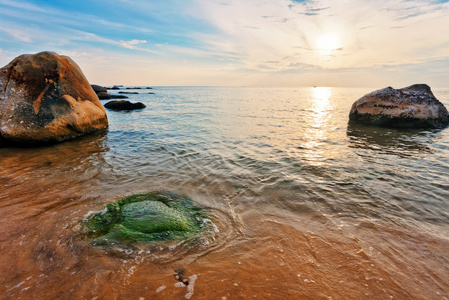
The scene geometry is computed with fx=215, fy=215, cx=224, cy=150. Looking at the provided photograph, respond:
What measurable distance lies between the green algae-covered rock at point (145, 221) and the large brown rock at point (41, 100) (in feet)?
20.6

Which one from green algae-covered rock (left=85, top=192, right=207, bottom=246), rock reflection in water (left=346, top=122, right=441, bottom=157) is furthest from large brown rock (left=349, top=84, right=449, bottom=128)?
green algae-covered rock (left=85, top=192, right=207, bottom=246)

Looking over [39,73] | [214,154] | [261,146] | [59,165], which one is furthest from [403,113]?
[39,73]

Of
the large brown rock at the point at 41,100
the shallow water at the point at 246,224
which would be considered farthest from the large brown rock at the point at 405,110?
the large brown rock at the point at 41,100

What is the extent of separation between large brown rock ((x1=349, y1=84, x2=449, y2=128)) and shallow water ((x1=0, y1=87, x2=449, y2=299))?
15.8 ft

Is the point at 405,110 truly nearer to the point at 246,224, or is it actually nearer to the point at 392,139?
the point at 392,139

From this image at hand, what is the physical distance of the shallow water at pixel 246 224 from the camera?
249 centimetres

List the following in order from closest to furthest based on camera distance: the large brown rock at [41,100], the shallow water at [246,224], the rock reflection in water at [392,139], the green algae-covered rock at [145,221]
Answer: the shallow water at [246,224]
the green algae-covered rock at [145,221]
the large brown rock at [41,100]
the rock reflection in water at [392,139]

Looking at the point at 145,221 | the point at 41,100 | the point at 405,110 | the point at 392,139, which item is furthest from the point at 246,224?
the point at 405,110

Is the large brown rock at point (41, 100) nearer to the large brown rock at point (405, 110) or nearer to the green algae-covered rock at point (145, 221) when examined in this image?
the green algae-covered rock at point (145, 221)

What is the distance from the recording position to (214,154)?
7.75 metres

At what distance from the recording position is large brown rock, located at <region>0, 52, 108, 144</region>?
7758 mm

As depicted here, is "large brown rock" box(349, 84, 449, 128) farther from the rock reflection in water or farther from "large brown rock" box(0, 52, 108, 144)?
"large brown rock" box(0, 52, 108, 144)

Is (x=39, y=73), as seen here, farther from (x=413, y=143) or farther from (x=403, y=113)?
(x=403, y=113)

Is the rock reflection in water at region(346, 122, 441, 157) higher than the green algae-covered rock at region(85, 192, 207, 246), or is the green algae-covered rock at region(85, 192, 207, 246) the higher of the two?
the rock reflection in water at region(346, 122, 441, 157)
